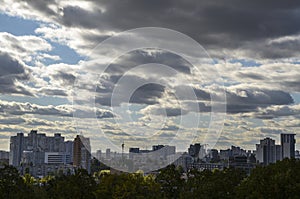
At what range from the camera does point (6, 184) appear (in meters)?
29.8

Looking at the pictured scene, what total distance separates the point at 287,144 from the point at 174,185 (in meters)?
100

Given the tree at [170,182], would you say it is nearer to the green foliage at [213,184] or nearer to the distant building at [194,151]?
the green foliage at [213,184]

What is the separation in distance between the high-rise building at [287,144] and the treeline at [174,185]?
95170 mm

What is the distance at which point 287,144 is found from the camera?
129500mm

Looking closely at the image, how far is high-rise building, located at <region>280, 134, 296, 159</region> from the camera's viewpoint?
128 metres

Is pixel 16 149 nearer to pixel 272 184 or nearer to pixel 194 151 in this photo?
pixel 194 151

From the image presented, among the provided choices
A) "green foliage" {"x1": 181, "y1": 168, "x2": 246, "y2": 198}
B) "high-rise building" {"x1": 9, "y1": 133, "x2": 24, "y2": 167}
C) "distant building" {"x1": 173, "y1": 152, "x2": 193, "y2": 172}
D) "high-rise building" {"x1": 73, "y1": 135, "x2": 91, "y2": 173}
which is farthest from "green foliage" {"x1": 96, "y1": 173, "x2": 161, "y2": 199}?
"high-rise building" {"x1": 9, "y1": 133, "x2": 24, "y2": 167}

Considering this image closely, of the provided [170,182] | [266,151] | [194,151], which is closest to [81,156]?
[194,151]

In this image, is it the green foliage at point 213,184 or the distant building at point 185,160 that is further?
the distant building at point 185,160

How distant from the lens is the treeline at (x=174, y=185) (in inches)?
1085

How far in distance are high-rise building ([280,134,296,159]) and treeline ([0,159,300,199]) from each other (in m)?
95.2

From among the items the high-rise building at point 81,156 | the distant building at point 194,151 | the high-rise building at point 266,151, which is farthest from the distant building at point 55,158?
the high-rise building at point 266,151

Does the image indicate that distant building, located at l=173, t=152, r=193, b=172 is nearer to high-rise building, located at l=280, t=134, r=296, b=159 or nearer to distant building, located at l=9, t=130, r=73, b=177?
high-rise building, located at l=280, t=134, r=296, b=159

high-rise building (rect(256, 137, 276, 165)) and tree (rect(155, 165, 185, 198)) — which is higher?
high-rise building (rect(256, 137, 276, 165))
